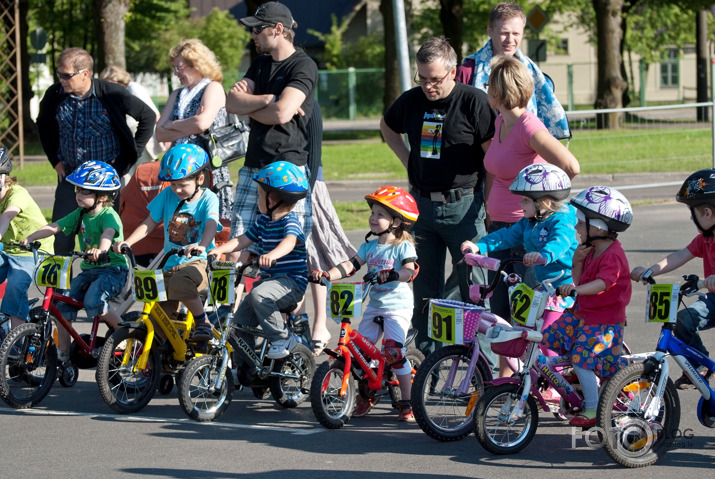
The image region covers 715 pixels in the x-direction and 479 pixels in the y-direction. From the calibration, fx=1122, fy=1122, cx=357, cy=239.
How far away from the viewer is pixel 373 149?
1118 inches

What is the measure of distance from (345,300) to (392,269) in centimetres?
35

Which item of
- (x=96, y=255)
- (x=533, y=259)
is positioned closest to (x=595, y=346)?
(x=533, y=259)

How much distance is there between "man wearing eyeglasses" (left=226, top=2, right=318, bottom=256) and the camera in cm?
779

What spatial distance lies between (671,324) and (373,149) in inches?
901

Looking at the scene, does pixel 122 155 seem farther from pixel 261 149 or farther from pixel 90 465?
pixel 90 465

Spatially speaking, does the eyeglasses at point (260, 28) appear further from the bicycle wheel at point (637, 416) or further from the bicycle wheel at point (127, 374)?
the bicycle wheel at point (637, 416)

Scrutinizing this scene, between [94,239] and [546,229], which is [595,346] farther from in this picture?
[94,239]

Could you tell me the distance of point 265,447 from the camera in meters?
6.16

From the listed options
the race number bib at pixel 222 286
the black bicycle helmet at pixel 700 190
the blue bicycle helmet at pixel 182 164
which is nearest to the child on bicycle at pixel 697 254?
the black bicycle helmet at pixel 700 190

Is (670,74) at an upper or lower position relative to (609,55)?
upper

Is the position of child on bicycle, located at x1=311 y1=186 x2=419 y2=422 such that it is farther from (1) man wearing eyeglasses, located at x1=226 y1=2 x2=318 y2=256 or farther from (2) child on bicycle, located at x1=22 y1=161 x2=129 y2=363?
(2) child on bicycle, located at x1=22 y1=161 x2=129 y2=363

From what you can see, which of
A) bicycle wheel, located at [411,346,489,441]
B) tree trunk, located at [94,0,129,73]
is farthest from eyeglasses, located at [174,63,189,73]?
tree trunk, located at [94,0,129,73]

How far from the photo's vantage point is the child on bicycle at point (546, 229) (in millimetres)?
6246

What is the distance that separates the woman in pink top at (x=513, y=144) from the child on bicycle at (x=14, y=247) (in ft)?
11.0
